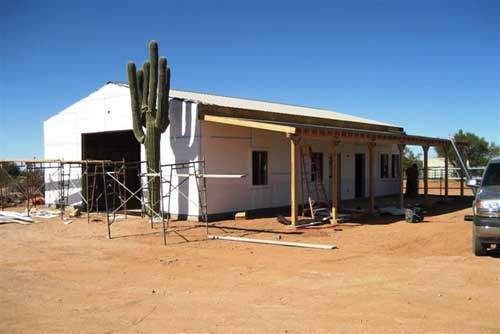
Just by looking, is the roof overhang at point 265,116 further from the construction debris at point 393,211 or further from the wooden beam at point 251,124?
the construction debris at point 393,211

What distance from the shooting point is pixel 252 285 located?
7.90 metres

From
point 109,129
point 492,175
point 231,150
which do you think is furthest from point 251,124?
point 109,129

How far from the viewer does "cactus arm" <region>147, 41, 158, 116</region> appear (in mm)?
15961

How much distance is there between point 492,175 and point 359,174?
1497 centimetres

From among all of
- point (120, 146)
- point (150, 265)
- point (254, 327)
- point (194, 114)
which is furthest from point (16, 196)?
point (254, 327)

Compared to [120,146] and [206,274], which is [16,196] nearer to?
[120,146]

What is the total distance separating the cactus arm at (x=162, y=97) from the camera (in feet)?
51.8

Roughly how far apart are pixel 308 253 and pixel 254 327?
214 inches

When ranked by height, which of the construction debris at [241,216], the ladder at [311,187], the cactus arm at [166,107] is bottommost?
the construction debris at [241,216]

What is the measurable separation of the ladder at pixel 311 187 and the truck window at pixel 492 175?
6.73m

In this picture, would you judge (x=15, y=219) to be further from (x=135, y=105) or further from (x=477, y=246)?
(x=477, y=246)

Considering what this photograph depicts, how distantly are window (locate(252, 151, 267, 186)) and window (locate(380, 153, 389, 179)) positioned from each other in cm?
1024

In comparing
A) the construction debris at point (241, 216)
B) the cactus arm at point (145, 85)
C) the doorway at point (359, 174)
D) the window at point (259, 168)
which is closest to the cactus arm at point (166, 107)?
the cactus arm at point (145, 85)

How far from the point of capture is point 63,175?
20500 millimetres
